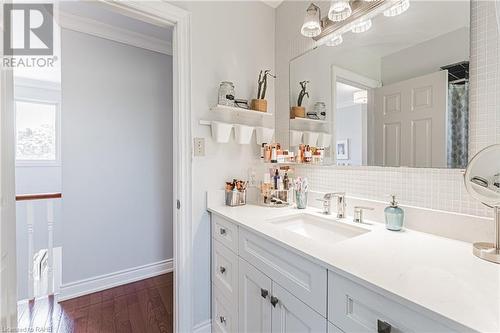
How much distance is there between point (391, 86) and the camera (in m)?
1.15

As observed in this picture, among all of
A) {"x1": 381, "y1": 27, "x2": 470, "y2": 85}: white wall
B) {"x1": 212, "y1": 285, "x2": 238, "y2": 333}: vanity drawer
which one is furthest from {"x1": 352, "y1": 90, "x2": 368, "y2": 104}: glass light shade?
{"x1": 212, "y1": 285, "x2": 238, "y2": 333}: vanity drawer

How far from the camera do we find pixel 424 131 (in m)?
1.03

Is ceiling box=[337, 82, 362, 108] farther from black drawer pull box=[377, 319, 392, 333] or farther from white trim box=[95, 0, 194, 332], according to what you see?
black drawer pull box=[377, 319, 392, 333]

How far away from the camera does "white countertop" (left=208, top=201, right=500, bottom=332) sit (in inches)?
19.8

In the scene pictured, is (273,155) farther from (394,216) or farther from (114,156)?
(114,156)

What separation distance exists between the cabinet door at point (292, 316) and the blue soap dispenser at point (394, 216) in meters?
0.55

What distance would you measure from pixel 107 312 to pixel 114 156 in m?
1.33

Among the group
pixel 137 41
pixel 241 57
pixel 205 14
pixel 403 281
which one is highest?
pixel 137 41

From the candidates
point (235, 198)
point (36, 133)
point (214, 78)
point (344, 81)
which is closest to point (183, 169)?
point (235, 198)

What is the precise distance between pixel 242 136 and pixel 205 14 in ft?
2.75

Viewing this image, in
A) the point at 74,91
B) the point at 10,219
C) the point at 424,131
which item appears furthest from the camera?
the point at 74,91

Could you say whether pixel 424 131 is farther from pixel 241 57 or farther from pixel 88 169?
pixel 88 169

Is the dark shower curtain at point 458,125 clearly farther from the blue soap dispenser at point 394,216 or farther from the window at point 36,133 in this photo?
the window at point 36,133

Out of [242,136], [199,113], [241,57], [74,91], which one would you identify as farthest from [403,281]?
[74,91]
